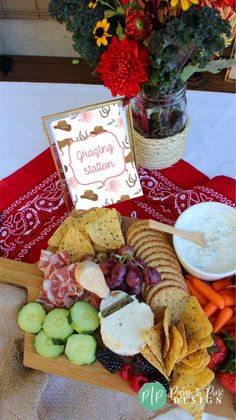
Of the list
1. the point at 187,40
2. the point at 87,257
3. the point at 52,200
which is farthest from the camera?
the point at 52,200

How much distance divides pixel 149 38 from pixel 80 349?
0.65 metres

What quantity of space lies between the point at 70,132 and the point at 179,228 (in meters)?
0.33

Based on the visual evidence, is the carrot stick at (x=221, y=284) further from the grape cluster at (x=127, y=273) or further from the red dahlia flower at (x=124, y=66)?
the red dahlia flower at (x=124, y=66)

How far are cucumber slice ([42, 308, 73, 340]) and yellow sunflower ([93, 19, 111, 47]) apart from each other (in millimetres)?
568

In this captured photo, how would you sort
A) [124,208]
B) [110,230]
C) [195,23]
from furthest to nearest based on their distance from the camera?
[124,208], [110,230], [195,23]

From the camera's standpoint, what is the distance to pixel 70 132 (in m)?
0.94

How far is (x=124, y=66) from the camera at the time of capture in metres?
0.81

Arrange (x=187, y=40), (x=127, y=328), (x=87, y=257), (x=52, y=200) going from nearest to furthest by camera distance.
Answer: (x=187, y=40) → (x=127, y=328) → (x=87, y=257) → (x=52, y=200)

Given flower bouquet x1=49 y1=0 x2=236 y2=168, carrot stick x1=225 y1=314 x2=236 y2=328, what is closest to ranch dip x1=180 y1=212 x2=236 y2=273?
carrot stick x1=225 y1=314 x2=236 y2=328

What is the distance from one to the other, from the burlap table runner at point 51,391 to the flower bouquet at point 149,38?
22.3 inches

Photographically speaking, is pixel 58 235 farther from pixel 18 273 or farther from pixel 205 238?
pixel 205 238

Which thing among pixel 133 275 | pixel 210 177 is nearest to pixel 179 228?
pixel 133 275

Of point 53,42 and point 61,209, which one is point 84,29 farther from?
point 53,42

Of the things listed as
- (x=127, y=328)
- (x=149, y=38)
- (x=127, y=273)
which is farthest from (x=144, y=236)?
(x=149, y=38)
